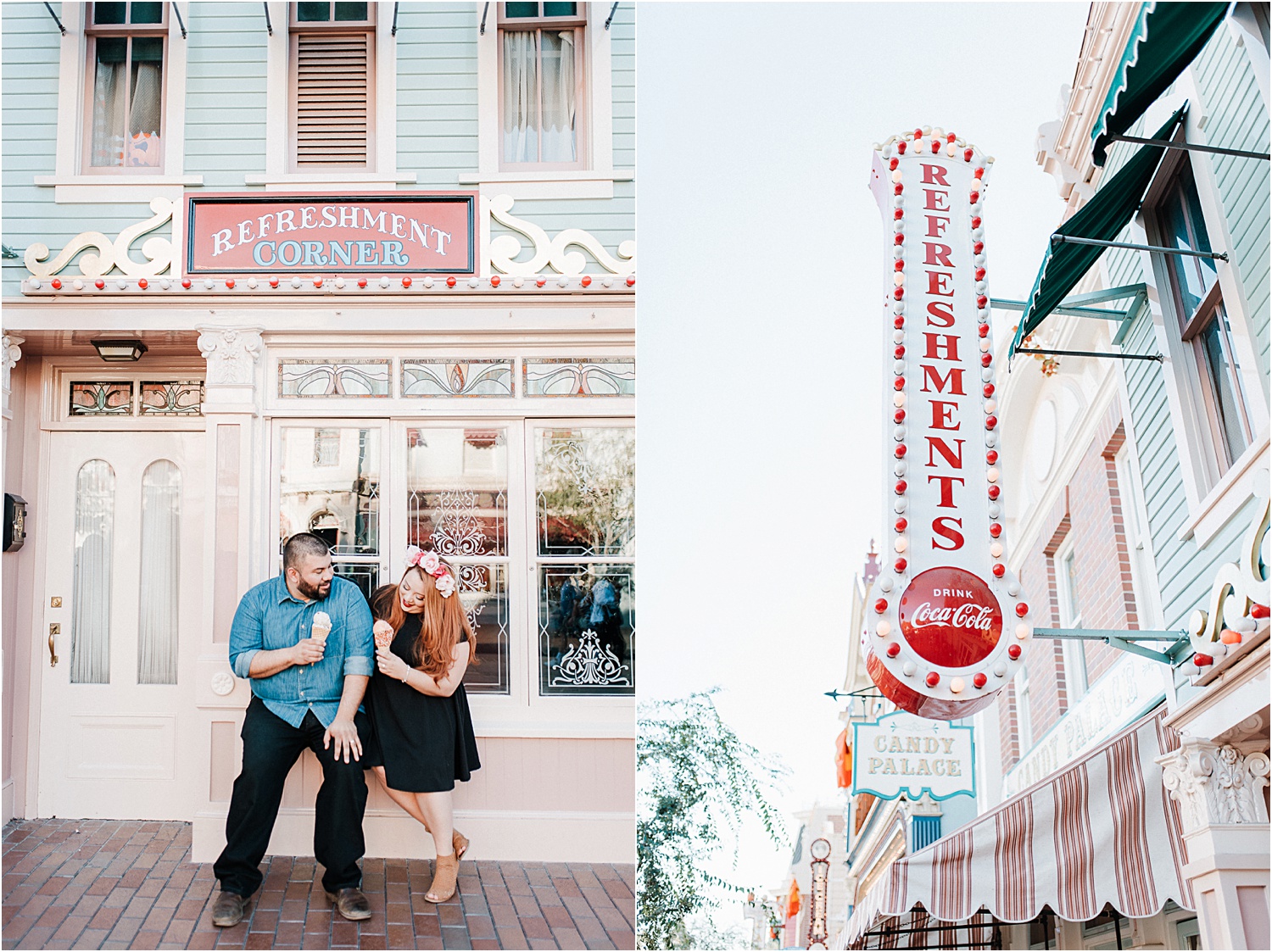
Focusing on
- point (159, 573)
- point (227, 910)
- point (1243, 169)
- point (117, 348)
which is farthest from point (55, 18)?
point (1243, 169)

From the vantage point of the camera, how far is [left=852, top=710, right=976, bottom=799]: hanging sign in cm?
1140

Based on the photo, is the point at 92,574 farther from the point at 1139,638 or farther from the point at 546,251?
the point at 1139,638

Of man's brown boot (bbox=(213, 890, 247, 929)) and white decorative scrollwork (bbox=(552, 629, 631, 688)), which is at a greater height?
white decorative scrollwork (bbox=(552, 629, 631, 688))

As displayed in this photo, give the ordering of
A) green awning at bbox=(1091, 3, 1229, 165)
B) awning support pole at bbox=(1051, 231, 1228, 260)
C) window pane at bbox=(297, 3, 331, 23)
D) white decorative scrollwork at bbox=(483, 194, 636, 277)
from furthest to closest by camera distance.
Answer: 1. window pane at bbox=(297, 3, 331, 23)
2. white decorative scrollwork at bbox=(483, 194, 636, 277)
3. awning support pole at bbox=(1051, 231, 1228, 260)
4. green awning at bbox=(1091, 3, 1229, 165)

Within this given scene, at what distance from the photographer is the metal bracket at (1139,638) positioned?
587cm

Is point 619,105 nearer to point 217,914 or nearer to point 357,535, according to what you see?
point 357,535

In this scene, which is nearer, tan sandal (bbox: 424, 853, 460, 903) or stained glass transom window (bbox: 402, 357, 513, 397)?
tan sandal (bbox: 424, 853, 460, 903)

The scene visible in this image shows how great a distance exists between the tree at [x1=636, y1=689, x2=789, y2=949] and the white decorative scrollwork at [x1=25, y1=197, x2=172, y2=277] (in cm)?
542

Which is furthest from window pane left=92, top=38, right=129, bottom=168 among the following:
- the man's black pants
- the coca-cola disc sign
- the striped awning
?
the striped awning

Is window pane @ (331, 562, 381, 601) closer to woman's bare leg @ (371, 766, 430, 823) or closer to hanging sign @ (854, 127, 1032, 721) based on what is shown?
woman's bare leg @ (371, 766, 430, 823)

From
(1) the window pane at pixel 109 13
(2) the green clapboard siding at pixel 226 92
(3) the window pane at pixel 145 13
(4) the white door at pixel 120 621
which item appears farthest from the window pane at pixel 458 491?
(1) the window pane at pixel 109 13

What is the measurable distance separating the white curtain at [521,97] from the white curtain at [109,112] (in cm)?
261

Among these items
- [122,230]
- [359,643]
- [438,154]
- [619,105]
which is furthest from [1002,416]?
[122,230]

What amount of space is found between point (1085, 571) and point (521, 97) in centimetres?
562
